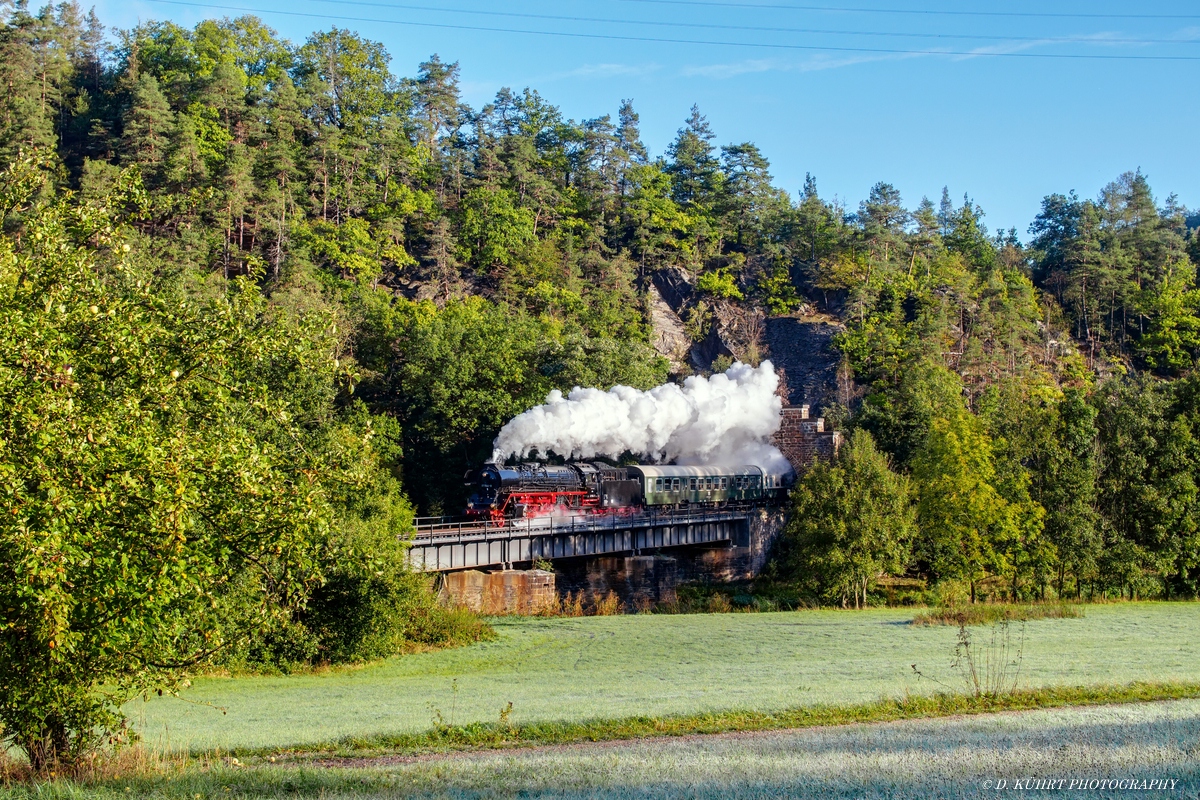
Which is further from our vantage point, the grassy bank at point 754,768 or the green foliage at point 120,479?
the grassy bank at point 754,768

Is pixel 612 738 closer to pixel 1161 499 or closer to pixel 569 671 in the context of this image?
pixel 569 671

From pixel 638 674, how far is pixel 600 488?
26.1 metres

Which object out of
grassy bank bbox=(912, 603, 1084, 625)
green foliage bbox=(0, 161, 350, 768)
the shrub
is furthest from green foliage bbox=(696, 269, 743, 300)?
green foliage bbox=(0, 161, 350, 768)

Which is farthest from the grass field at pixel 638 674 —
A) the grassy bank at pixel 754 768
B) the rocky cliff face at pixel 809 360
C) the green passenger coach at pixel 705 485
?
the rocky cliff face at pixel 809 360

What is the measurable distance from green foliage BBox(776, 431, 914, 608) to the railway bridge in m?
7.24

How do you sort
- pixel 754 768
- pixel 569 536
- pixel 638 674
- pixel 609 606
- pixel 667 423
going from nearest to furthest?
pixel 754 768 → pixel 638 674 → pixel 569 536 → pixel 609 606 → pixel 667 423

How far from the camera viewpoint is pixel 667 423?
64062 mm

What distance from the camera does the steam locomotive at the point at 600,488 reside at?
162ft

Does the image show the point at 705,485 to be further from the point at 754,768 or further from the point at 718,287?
the point at 754,768

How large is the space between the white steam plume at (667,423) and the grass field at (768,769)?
3788cm

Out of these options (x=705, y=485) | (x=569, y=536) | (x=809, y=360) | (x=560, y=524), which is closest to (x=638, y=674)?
(x=569, y=536)

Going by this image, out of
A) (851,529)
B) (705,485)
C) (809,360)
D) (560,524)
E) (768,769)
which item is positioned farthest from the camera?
(809,360)

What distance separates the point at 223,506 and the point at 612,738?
812 cm

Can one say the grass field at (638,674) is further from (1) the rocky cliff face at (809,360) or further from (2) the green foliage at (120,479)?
(1) the rocky cliff face at (809,360)
